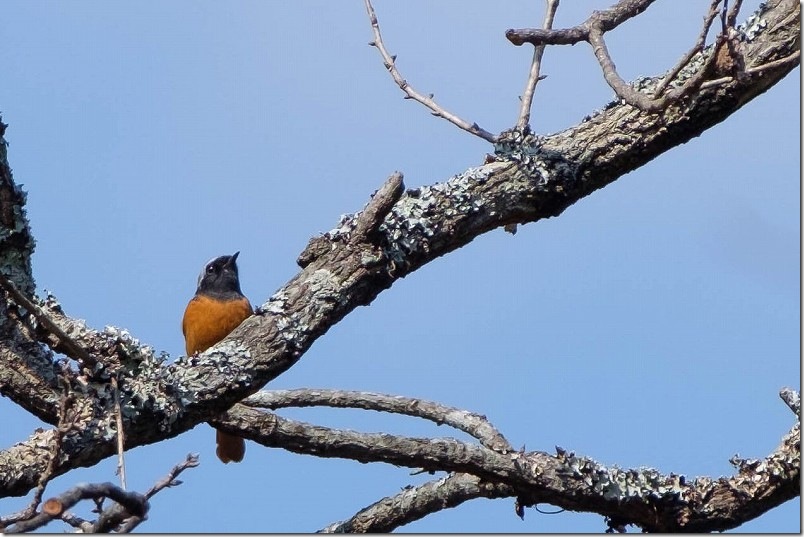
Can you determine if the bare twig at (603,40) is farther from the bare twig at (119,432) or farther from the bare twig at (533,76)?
the bare twig at (119,432)

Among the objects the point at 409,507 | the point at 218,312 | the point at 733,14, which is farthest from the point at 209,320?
the point at 733,14

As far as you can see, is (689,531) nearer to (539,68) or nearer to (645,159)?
(645,159)

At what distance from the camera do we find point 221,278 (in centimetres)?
881

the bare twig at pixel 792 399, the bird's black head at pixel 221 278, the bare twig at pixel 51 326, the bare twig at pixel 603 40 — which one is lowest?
the bare twig at pixel 792 399

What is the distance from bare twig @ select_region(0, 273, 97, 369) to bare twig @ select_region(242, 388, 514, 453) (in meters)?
1.44

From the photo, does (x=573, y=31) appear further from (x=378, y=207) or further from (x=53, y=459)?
(x=53, y=459)

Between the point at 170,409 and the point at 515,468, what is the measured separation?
1447mm

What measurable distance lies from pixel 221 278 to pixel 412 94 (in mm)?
5301

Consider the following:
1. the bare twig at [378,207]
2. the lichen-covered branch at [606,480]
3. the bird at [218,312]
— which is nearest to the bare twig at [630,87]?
the bare twig at [378,207]

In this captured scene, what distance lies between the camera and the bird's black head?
28.1 ft

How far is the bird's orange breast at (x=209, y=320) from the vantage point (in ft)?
26.0

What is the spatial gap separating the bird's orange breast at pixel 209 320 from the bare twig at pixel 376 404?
3121mm

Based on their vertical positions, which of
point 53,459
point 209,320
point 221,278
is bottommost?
point 53,459

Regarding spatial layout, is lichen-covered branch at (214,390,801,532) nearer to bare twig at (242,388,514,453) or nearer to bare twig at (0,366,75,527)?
bare twig at (242,388,514,453)
